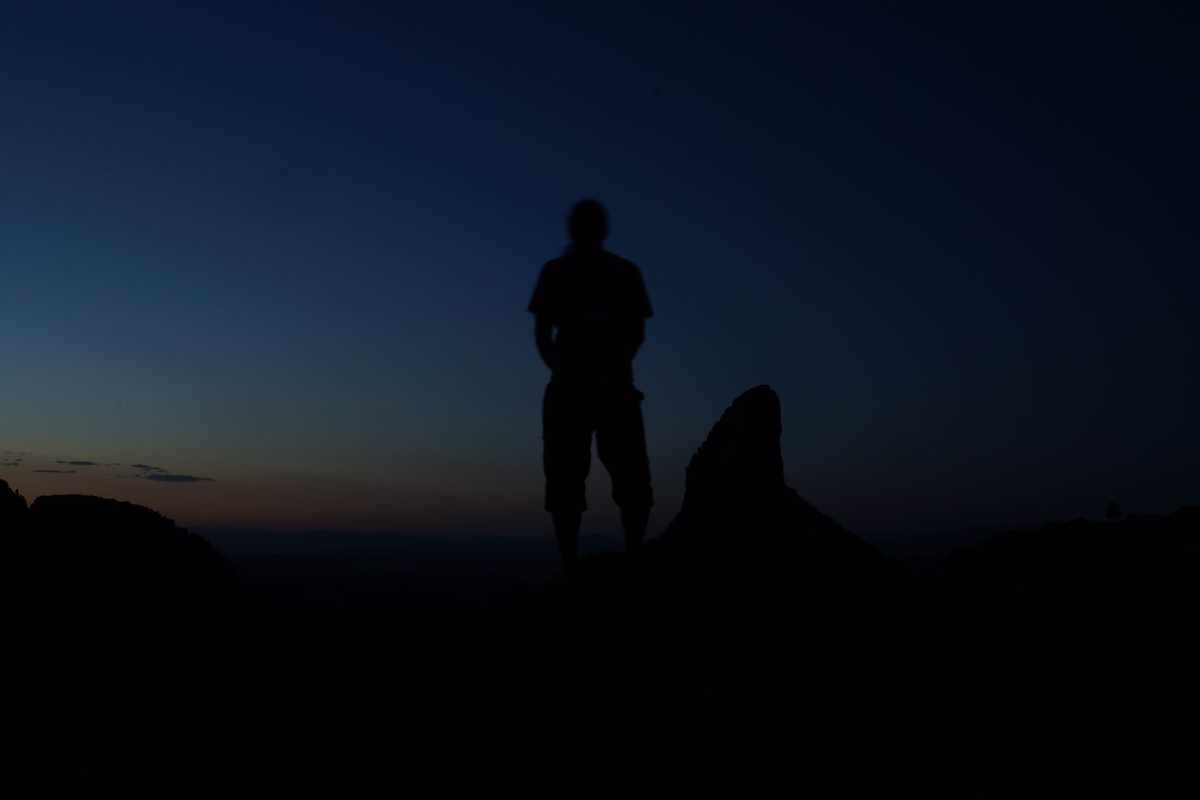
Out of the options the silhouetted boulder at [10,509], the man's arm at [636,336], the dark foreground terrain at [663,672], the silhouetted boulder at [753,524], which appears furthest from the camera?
the man's arm at [636,336]

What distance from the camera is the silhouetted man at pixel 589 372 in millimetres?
4992

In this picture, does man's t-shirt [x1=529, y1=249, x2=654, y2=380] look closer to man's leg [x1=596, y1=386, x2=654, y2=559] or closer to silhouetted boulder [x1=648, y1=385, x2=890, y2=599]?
man's leg [x1=596, y1=386, x2=654, y2=559]

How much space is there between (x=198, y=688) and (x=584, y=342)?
2.85 meters

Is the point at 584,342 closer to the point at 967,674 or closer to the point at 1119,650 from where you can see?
the point at 967,674

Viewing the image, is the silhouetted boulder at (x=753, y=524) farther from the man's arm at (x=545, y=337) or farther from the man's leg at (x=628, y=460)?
the man's arm at (x=545, y=337)

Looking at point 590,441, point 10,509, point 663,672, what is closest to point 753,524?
point 590,441

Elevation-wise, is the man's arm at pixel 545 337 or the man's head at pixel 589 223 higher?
the man's head at pixel 589 223

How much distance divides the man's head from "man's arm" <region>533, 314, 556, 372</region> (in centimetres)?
51

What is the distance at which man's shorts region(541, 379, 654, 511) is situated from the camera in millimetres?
5012

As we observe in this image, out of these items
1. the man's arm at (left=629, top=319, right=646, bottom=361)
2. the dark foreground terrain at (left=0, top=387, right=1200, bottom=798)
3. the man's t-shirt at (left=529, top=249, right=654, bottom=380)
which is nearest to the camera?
the dark foreground terrain at (left=0, top=387, right=1200, bottom=798)

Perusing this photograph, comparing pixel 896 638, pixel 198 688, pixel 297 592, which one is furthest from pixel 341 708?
pixel 297 592

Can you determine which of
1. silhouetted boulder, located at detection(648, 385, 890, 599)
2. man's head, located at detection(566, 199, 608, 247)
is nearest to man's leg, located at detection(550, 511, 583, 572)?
silhouetted boulder, located at detection(648, 385, 890, 599)

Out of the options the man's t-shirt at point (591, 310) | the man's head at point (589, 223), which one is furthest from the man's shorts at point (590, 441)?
the man's head at point (589, 223)

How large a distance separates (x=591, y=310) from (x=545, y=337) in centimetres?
34
